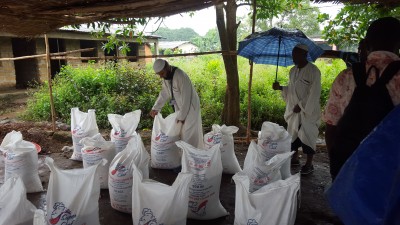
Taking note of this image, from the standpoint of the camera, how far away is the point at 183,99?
390 cm

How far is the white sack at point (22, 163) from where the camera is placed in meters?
3.20

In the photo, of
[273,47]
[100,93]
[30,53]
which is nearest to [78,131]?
[273,47]

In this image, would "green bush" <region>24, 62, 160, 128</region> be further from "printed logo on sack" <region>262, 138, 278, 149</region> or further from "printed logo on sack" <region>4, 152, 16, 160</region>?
"printed logo on sack" <region>262, 138, 278, 149</region>

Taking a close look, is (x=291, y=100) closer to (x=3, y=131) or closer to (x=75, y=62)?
(x=3, y=131)

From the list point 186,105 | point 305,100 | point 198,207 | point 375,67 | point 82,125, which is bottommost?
point 198,207

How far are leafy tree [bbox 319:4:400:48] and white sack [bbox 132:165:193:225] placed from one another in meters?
3.92

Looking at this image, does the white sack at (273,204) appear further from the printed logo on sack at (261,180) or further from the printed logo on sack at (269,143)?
the printed logo on sack at (269,143)

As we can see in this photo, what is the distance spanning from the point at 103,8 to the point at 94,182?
191 cm

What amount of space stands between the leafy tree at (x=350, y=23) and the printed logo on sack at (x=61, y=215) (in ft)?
15.0

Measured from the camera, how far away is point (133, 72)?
337 inches

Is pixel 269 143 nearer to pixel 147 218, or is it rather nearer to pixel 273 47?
pixel 273 47

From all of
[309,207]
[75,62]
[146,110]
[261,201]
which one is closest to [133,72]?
[146,110]

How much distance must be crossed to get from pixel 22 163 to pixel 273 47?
3548 mm

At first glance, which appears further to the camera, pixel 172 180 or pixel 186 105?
pixel 186 105
